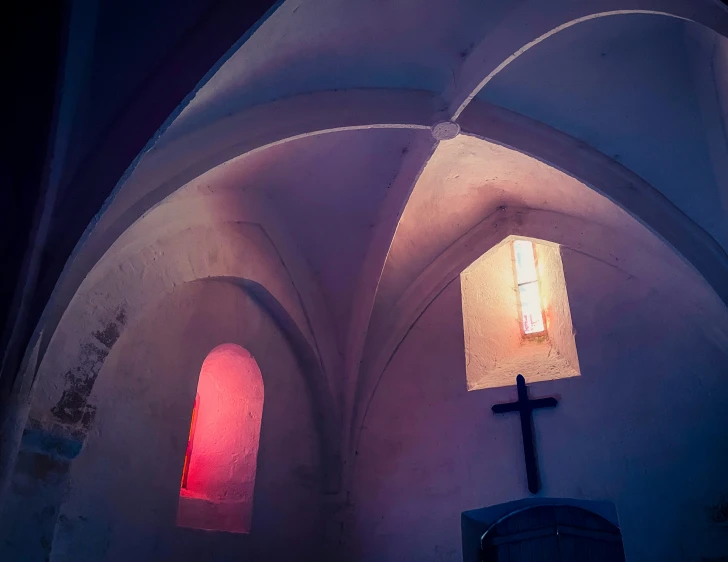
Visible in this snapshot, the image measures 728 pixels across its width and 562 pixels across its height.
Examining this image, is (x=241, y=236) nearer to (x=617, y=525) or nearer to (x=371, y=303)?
(x=371, y=303)

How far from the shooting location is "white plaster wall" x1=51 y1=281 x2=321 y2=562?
473cm

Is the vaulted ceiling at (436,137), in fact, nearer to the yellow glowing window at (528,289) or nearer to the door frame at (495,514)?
the yellow glowing window at (528,289)

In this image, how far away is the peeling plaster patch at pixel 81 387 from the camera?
4.52 metres

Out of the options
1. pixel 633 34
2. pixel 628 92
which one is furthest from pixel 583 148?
pixel 633 34

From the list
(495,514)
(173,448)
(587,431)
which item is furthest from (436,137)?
(495,514)

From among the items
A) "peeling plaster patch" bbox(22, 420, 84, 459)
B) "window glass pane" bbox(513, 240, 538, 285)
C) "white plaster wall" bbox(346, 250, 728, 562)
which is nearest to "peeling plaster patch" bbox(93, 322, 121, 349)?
"peeling plaster patch" bbox(22, 420, 84, 459)

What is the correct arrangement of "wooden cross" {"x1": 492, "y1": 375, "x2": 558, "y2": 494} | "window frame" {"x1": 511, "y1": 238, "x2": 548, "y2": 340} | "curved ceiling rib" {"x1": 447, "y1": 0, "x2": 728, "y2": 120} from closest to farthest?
"curved ceiling rib" {"x1": 447, "y1": 0, "x2": 728, "y2": 120}, "wooden cross" {"x1": 492, "y1": 375, "x2": 558, "y2": 494}, "window frame" {"x1": 511, "y1": 238, "x2": 548, "y2": 340}

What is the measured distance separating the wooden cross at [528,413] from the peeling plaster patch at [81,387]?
11.9 ft

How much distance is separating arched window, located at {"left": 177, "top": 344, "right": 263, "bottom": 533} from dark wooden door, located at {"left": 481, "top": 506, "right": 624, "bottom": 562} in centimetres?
237

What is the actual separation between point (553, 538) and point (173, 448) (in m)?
3.51

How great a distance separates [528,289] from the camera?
7.36m

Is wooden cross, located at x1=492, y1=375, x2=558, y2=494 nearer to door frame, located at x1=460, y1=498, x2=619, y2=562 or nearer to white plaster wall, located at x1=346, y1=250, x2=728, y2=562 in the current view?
white plaster wall, located at x1=346, y1=250, x2=728, y2=562

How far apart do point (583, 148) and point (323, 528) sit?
4.35m

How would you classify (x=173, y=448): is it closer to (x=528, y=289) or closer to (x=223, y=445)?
(x=223, y=445)
